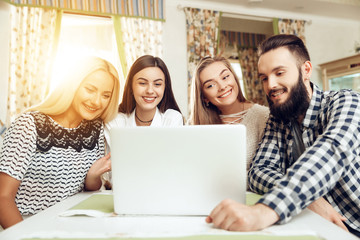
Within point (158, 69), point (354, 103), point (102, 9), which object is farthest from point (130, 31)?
point (354, 103)

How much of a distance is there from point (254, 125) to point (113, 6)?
134 inches

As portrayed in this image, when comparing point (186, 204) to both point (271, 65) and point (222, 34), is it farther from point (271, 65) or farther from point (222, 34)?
point (222, 34)

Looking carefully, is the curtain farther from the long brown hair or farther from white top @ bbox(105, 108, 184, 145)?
white top @ bbox(105, 108, 184, 145)

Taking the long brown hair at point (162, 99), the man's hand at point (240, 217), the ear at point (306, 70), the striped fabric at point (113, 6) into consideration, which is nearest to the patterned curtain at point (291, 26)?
the striped fabric at point (113, 6)

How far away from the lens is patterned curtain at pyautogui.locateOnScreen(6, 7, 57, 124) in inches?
152

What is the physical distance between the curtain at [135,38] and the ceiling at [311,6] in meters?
1.32

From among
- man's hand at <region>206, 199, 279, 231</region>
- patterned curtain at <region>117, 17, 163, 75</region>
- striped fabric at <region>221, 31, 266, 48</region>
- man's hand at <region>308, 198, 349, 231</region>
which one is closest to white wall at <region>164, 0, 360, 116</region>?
patterned curtain at <region>117, 17, 163, 75</region>

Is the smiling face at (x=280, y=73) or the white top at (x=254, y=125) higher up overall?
the smiling face at (x=280, y=73)

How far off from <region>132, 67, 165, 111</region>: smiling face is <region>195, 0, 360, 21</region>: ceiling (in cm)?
348

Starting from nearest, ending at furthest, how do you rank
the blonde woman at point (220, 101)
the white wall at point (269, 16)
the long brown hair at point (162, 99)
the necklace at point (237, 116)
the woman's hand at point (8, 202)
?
1. the woman's hand at point (8, 202)
2. the blonde woman at point (220, 101)
3. the necklace at point (237, 116)
4. the long brown hair at point (162, 99)
5. the white wall at point (269, 16)

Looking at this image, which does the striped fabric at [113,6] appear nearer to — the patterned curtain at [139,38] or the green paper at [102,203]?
the patterned curtain at [139,38]

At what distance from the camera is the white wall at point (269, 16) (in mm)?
4684

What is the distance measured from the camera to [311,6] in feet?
17.4

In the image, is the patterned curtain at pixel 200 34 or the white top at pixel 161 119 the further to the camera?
the patterned curtain at pixel 200 34
